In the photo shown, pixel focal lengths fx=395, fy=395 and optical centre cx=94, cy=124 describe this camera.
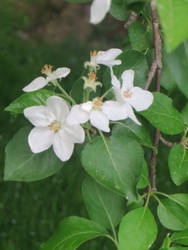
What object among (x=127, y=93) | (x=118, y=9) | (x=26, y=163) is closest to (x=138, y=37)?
(x=118, y=9)

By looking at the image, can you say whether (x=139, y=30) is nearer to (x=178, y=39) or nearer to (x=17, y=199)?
(x=178, y=39)

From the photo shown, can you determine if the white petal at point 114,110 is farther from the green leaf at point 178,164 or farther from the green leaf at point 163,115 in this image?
the green leaf at point 178,164

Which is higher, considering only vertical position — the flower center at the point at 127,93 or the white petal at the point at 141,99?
the flower center at the point at 127,93

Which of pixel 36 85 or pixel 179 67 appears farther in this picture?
pixel 36 85

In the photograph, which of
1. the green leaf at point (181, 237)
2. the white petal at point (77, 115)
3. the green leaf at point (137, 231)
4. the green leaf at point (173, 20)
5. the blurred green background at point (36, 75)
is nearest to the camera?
the green leaf at point (173, 20)

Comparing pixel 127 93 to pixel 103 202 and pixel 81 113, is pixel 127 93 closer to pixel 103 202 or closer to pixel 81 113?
pixel 81 113

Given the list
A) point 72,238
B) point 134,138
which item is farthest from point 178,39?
point 72,238

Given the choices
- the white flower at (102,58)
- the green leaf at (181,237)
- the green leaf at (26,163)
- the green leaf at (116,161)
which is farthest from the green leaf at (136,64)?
the green leaf at (181,237)
